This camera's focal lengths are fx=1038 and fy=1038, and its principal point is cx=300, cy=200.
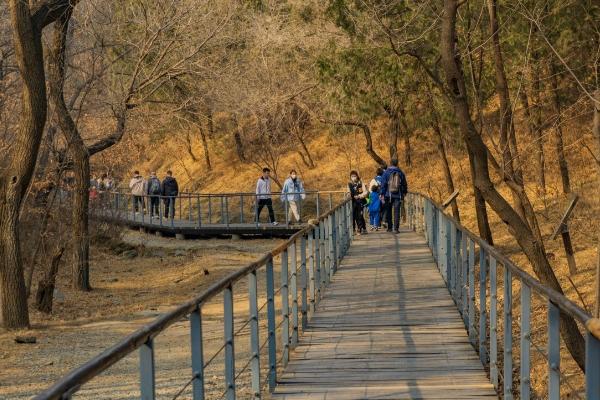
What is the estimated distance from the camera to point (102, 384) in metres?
Result: 12.5

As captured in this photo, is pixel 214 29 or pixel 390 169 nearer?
pixel 214 29

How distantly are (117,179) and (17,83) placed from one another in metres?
16.5

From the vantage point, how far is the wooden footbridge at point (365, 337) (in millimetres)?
5121

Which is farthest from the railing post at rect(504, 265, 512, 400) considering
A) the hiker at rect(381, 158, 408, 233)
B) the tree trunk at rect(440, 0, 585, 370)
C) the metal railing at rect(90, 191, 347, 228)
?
the metal railing at rect(90, 191, 347, 228)

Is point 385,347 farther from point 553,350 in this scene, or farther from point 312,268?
point 553,350

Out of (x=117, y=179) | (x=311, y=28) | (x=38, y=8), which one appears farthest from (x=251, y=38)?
(x=38, y=8)

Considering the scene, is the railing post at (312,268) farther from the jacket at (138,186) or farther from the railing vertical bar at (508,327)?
the jacket at (138,186)

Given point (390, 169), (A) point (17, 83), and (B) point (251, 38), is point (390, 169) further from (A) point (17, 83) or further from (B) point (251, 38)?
(B) point (251, 38)

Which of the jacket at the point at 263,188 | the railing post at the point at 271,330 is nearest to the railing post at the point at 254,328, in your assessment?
the railing post at the point at 271,330

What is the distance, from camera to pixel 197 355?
17.3 ft

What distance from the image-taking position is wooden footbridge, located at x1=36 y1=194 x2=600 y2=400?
16.8 feet

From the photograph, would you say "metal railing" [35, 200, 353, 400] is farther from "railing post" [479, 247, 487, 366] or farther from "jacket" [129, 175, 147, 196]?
"jacket" [129, 175, 147, 196]

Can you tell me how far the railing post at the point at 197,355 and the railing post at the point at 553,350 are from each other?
1743 mm

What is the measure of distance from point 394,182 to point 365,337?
1397 cm
